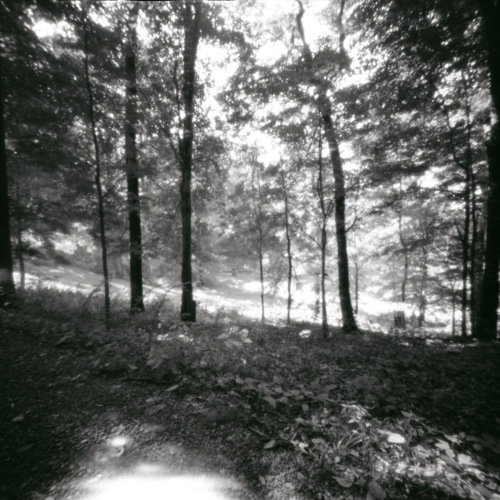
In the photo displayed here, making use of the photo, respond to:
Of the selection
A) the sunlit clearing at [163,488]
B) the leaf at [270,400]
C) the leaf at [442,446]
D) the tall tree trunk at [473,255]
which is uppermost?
the tall tree trunk at [473,255]

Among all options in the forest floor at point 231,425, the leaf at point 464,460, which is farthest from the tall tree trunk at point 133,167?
the leaf at point 464,460

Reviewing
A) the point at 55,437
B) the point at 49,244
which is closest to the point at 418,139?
the point at 55,437

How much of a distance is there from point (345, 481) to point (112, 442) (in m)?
2.48

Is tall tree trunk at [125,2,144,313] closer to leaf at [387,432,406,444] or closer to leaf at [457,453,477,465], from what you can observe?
leaf at [387,432,406,444]

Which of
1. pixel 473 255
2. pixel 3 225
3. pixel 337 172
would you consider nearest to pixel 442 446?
pixel 337 172

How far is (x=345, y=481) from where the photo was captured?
2174 millimetres

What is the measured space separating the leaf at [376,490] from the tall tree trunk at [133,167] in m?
8.35

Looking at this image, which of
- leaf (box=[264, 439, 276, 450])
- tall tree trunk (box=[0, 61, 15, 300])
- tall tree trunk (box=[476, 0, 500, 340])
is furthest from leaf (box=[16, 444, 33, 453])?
tall tree trunk (box=[476, 0, 500, 340])

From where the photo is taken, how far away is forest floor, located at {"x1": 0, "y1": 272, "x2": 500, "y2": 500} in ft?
7.22

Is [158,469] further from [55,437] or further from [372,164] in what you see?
[372,164]

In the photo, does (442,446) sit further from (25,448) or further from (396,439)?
(25,448)

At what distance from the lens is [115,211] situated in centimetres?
948

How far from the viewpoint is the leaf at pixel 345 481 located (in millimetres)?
2141

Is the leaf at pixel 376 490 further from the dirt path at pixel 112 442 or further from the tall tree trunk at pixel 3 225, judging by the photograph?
the tall tree trunk at pixel 3 225
